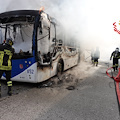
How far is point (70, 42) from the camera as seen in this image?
783cm

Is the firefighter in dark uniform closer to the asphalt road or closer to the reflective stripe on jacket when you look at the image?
the reflective stripe on jacket

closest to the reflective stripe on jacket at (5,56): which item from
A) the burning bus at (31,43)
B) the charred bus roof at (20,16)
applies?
the burning bus at (31,43)

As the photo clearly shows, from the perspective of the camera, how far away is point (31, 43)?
4.99m

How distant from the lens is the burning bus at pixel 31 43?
4648 mm

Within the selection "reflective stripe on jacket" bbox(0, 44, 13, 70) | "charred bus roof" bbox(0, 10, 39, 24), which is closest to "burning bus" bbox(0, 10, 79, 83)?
"charred bus roof" bbox(0, 10, 39, 24)

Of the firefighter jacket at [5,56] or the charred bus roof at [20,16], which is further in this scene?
the charred bus roof at [20,16]

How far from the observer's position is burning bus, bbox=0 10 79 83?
4.65 m

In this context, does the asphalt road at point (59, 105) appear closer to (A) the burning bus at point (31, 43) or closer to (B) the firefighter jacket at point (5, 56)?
(A) the burning bus at point (31, 43)

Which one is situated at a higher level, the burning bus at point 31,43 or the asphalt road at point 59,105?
the burning bus at point 31,43

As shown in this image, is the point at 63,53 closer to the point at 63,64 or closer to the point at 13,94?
the point at 63,64

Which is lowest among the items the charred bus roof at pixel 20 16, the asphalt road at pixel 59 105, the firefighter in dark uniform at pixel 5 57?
the asphalt road at pixel 59 105

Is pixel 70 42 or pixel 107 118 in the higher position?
pixel 70 42

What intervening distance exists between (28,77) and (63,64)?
245 cm

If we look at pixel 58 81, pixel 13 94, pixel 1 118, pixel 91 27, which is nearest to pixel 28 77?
pixel 13 94
